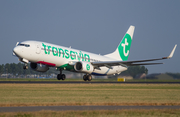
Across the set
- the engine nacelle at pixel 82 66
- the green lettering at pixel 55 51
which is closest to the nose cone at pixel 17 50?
the green lettering at pixel 55 51

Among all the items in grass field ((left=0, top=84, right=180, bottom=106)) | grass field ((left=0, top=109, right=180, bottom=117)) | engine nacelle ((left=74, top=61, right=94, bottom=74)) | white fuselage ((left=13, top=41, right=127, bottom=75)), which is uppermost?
white fuselage ((left=13, top=41, right=127, bottom=75))

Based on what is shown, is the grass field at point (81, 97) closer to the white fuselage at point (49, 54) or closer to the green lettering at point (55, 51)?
the white fuselage at point (49, 54)

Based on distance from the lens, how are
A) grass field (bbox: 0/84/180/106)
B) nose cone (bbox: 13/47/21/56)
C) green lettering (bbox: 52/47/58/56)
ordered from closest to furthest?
grass field (bbox: 0/84/180/106) < nose cone (bbox: 13/47/21/56) < green lettering (bbox: 52/47/58/56)

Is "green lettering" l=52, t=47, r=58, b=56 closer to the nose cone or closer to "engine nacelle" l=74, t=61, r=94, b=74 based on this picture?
"engine nacelle" l=74, t=61, r=94, b=74

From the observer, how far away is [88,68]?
43.6 metres

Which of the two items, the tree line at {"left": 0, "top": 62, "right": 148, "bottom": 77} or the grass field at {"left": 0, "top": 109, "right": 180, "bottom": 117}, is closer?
the grass field at {"left": 0, "top": 109, "right": 180, "bottom": 117}

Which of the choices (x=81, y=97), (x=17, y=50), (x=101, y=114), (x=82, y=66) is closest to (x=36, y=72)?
(x=82, y=66)

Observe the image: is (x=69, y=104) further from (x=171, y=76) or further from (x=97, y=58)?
(x=171, y=76)

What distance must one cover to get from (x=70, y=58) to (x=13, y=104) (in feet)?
88.2

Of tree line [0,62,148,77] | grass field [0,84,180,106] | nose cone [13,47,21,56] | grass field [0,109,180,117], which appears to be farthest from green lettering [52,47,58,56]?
grass field [0,109,180,117]

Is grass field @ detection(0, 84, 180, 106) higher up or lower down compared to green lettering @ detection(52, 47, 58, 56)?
lower down

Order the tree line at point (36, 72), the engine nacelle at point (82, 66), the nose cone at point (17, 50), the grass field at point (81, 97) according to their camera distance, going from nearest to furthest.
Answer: the grass field at point (81, 97) < the nose cone at point (17, 50) < the engine nacelle at point (82, 66) < the tree line at point (36, 72)

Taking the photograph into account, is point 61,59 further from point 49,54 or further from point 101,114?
point 101,114

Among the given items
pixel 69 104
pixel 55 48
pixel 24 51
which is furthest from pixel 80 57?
pixel 69 104
